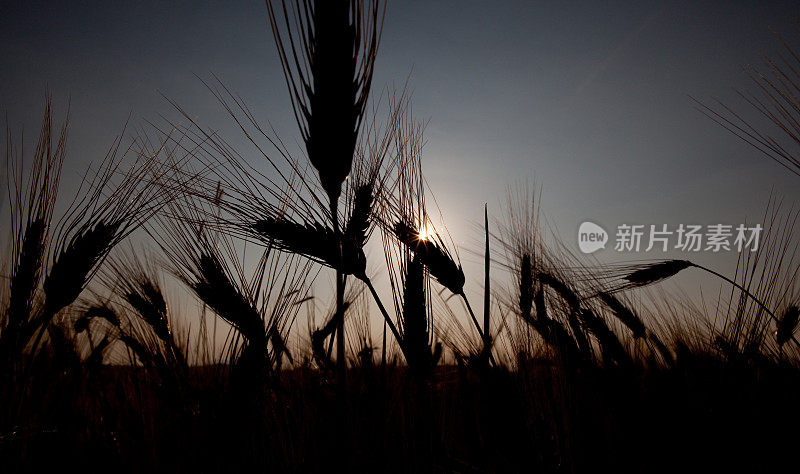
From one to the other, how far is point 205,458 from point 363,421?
818 millimetres

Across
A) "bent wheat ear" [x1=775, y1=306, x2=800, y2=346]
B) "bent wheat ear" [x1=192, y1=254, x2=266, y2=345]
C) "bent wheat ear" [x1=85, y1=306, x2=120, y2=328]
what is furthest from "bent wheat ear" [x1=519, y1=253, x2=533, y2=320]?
"bent wheat ear" [x1=85, y1=306, x2=120, y2=328]

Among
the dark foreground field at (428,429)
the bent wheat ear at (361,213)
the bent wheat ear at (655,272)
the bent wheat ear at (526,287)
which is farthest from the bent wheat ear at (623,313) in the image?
the bent wheat ear at (361,213)

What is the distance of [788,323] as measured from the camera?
4320 mm

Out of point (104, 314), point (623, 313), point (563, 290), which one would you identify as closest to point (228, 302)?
point (563, 290)

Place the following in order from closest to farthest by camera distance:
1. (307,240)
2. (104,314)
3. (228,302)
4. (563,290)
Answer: (228,302)
(307,240)
(563,290)
(104,314)

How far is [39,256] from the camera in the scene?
1719mm

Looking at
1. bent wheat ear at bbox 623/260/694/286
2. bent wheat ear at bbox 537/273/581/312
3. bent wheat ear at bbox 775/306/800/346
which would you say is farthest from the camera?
bent wheat ear at bbox 775/306/800/346

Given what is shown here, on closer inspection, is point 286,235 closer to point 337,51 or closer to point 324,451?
point 337,51

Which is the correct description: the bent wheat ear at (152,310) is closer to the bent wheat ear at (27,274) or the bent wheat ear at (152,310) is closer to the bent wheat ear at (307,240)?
the bent wheat ear at (27,274)

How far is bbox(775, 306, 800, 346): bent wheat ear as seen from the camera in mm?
4082

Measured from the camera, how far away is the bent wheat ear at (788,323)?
13.4ft

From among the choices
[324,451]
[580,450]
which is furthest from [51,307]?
[580,450]

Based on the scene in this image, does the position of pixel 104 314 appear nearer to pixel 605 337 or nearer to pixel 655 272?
pixel 605 337

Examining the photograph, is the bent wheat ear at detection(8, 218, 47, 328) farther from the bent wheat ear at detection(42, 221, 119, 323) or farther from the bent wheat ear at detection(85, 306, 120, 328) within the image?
the bent wheat ear at detection(85, 306, 120, 328)
